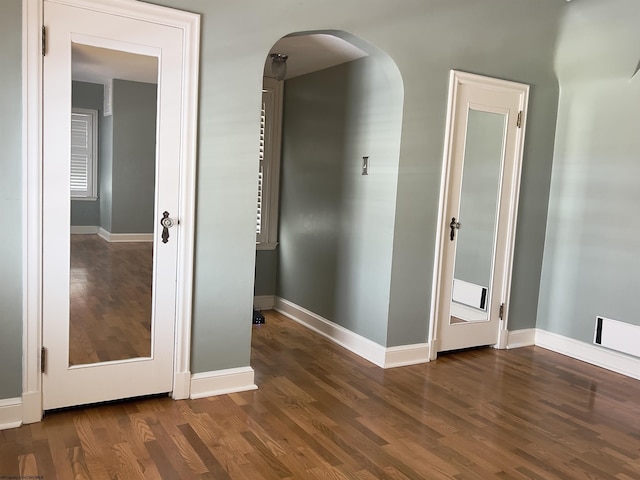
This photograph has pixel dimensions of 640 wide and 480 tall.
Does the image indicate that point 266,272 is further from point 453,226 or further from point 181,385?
point 181,385

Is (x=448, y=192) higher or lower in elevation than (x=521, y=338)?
higher

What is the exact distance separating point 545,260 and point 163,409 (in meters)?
3.17

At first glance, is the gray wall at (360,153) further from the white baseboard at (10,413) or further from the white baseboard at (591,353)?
the white baseboard at (591,353)

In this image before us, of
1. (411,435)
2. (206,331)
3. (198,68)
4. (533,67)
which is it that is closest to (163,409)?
(206,331)

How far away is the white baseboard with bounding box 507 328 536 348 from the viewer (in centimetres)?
446

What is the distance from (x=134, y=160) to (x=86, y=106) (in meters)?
0.35

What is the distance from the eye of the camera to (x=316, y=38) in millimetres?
3668

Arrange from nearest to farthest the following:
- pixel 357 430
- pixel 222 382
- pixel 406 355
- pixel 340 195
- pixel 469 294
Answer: pixel 357 430, pixel 222 382, pixel 406 355, pixel 469 294, pixel 340 195

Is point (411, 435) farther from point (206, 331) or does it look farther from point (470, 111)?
point (470, 111)

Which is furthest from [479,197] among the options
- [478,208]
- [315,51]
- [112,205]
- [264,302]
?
[112,205]

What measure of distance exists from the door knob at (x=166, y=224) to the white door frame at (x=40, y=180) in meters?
0.05

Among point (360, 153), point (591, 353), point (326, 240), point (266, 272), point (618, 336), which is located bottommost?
point (591, 353)

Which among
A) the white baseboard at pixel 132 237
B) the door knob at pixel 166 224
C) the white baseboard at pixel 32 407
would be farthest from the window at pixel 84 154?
the white baseboard at pixel 32 407

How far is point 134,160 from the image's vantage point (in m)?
2.94
